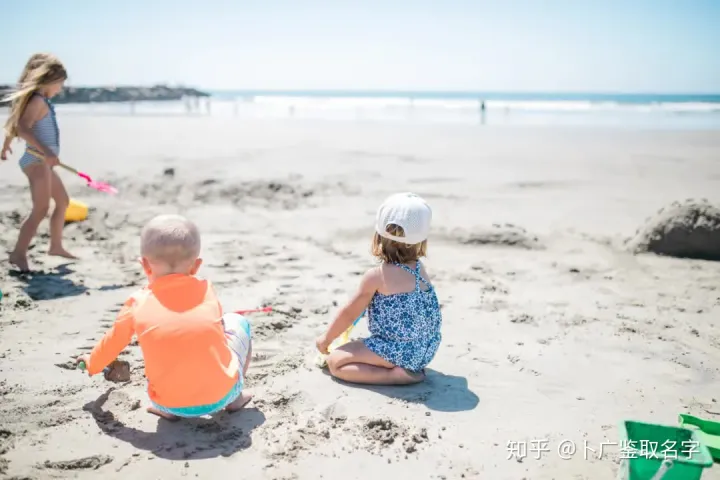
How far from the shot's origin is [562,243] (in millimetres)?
5266

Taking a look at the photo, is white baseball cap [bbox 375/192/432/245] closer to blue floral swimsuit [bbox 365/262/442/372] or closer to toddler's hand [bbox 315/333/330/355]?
blue floral swimsuit [bbox 365/262/442/372]

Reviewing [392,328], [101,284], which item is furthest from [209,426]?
[101,284]

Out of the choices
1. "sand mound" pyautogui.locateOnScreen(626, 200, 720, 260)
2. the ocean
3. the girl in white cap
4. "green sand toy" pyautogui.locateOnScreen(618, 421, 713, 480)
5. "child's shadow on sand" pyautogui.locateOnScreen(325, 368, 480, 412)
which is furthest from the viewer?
the ocean

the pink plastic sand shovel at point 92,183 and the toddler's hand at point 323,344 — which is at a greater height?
the pink plastic sand shovel at point 92,183

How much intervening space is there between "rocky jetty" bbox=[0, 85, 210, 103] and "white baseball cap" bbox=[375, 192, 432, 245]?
30018 millimetres

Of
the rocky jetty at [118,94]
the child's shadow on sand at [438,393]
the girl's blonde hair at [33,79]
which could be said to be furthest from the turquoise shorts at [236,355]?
the rocky jetty at [118,94]

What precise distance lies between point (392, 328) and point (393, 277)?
0.78ft

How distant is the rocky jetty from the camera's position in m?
34.1

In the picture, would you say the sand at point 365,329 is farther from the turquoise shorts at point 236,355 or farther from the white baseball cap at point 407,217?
the white baseball cap at point 407,217

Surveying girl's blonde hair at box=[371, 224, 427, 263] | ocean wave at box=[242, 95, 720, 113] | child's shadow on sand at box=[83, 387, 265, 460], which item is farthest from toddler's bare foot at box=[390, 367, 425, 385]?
ocean wave at box=[242, 95, 720, 113]

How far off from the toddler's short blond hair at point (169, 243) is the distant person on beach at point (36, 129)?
2.49 metres

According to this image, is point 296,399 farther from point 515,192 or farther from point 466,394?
point 515,192

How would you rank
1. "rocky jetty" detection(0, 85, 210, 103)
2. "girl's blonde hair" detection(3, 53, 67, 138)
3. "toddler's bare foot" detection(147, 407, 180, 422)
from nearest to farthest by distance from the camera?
"toddler's bare foot" detection(147, 407, 180, 422) < "girl's blonde hair" detection(3, 53, 67, 138) < "rocky jetty" detection(0, 85, 210, 103)

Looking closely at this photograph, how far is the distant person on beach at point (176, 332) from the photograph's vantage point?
2.26 metres
